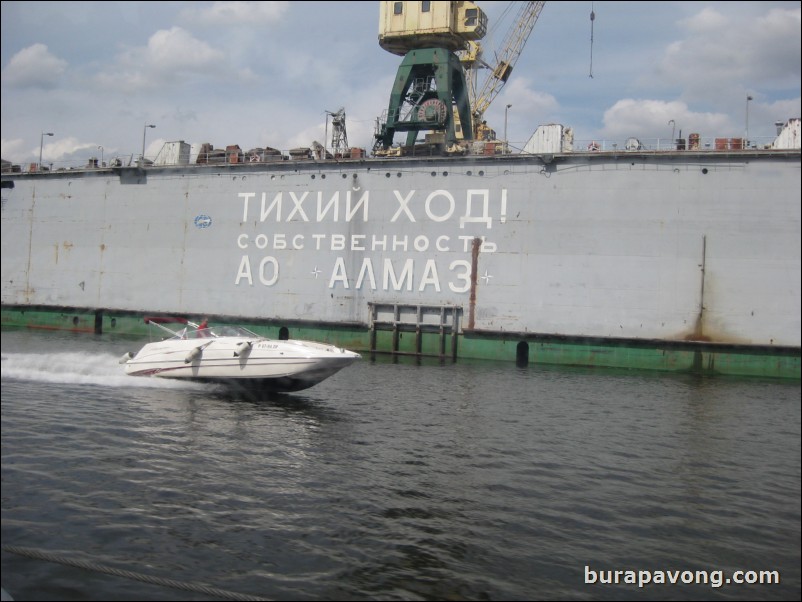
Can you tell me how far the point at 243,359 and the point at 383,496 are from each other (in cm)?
984

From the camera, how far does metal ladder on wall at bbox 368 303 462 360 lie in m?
34.7

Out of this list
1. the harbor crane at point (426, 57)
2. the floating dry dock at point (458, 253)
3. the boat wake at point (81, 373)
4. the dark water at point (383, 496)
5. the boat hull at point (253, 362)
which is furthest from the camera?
the harbor crane at point (426, 57)

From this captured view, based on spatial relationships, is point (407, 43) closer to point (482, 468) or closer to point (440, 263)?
point (440, 263)

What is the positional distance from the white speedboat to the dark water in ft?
2.38

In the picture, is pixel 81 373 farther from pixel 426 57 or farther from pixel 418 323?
pixel 426 57

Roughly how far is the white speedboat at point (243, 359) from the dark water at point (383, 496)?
726 millimetres

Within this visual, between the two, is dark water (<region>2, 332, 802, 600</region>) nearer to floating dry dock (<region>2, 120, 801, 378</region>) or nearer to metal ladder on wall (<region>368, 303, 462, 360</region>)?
floating dry dock (<region>2, 120, 801, 378</region>)

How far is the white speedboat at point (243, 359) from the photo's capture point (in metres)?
19.5

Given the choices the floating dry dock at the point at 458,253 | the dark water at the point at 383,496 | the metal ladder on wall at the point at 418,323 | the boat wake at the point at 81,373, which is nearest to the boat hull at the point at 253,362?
the boat wake at the point at 81,373

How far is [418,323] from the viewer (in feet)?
116

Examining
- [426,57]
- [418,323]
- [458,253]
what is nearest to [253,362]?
[418,323]

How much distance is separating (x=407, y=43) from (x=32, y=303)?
104 feet

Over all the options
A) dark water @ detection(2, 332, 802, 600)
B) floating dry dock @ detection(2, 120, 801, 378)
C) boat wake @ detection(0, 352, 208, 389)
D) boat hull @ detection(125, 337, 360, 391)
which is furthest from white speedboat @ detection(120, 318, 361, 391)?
floating dry dock @ detection(2, 120, 801, 378)

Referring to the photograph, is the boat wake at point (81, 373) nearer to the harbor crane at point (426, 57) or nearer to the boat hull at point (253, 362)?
the boat hull at point (253, 362)
